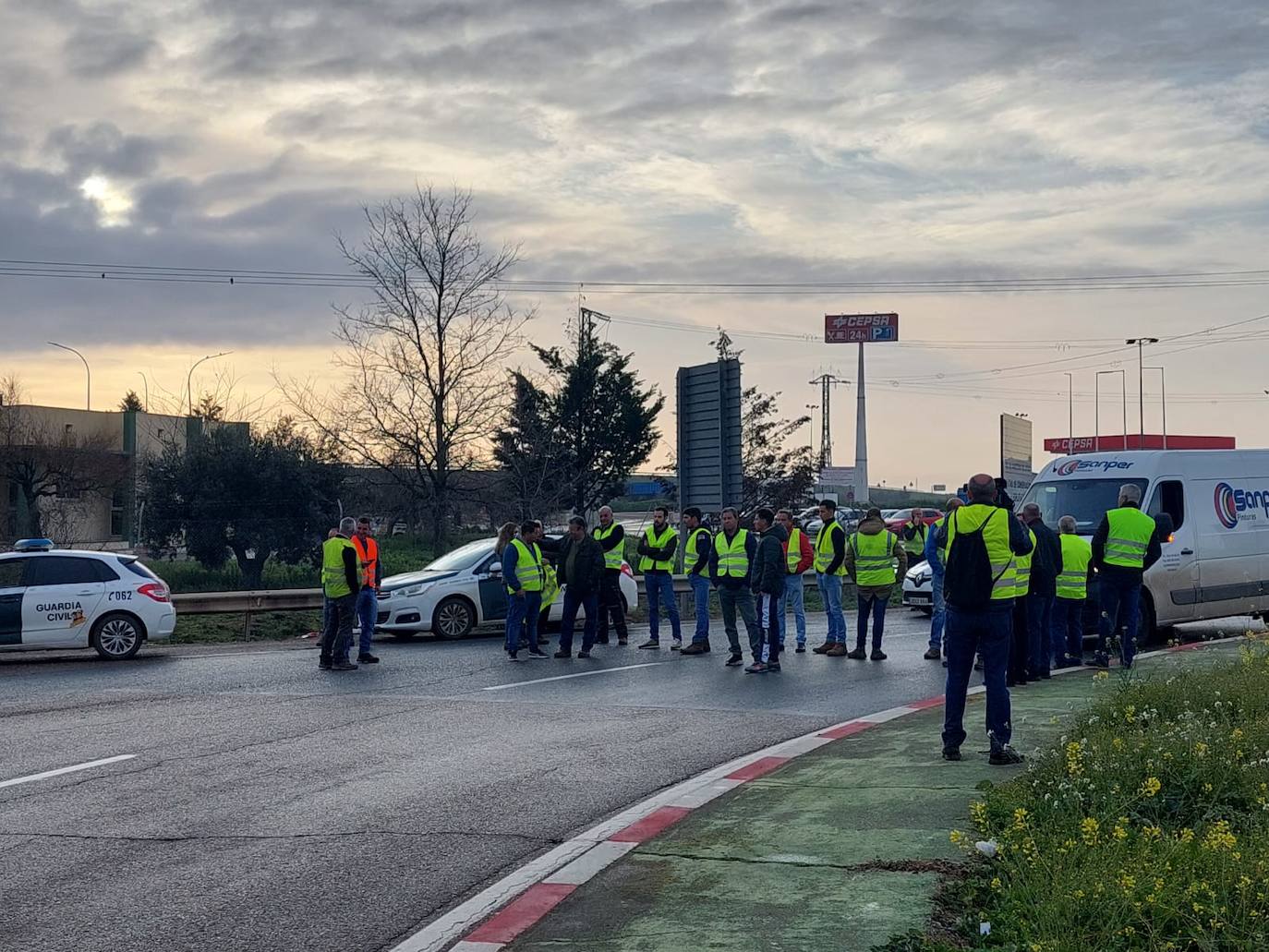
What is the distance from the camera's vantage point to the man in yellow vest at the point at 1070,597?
15461 mm

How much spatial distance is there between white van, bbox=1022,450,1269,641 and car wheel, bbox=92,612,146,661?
11.6 m

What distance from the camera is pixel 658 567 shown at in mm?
19797

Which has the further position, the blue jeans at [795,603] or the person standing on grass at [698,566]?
the blue jeans at [795,603]

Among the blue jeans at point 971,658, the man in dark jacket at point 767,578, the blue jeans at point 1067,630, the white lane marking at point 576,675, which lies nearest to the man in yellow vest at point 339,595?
the white lane marking at point 576,675

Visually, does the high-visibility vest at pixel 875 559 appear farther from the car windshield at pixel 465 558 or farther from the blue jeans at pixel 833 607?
the car windshield at pixel 465 558

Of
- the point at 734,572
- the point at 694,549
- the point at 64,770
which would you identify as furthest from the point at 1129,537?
the point at 64,770

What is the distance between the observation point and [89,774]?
10039 mm

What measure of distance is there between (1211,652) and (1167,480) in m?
3.54

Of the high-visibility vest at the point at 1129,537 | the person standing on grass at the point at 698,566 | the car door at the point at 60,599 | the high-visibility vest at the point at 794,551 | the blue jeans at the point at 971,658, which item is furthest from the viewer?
the high-visibility vest at the point at 794,551

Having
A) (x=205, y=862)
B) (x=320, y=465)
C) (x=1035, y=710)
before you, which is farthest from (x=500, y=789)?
(x=320, y=465)

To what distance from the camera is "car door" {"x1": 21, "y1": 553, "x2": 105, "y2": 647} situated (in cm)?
1817

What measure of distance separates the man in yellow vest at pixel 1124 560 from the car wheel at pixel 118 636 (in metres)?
11.8

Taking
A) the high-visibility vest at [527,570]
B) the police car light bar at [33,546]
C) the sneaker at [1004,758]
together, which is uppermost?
the police car light bar at [33,546]

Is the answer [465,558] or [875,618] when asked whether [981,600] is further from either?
[465,558]
